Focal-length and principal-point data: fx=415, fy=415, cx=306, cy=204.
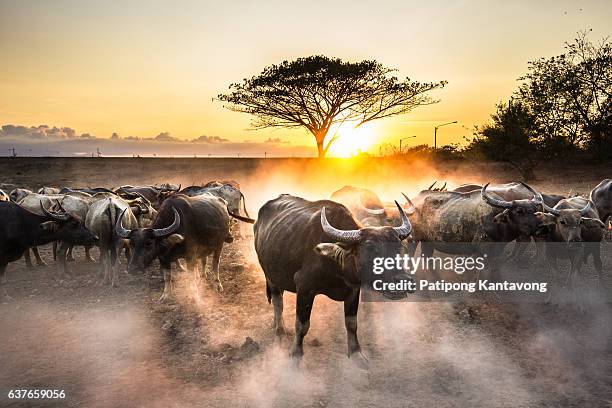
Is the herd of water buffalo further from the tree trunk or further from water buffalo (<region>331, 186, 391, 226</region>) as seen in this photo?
the tree trunk

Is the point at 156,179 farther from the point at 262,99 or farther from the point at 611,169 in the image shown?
the point at 611,169

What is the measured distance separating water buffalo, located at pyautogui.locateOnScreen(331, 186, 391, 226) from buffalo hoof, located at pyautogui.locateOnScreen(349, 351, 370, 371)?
377 cm

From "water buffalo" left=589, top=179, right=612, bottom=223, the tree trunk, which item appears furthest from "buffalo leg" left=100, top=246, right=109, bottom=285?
the tree trunk

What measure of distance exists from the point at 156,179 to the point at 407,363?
38.8 meters

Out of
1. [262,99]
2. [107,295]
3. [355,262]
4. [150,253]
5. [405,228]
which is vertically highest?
[262,99]

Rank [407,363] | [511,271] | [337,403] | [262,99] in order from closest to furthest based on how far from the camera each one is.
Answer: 1. [337,403]
2. [407,363]
3. [511,271]
4. [262,99]

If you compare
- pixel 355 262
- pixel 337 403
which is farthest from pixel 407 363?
pixel 355 262

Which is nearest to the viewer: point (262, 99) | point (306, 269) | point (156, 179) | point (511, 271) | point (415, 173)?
point (306, 269)

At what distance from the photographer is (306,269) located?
18.7 feet

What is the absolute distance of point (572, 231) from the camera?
8430 millimetres

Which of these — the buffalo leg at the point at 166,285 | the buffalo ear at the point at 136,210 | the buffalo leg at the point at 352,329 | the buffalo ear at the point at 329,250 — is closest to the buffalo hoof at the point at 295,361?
the buffalo leg at the point at 352,329

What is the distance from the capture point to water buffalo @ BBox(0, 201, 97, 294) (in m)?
9.58

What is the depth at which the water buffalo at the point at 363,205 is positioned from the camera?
31.7 feet

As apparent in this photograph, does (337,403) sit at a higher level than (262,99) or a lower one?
lower
